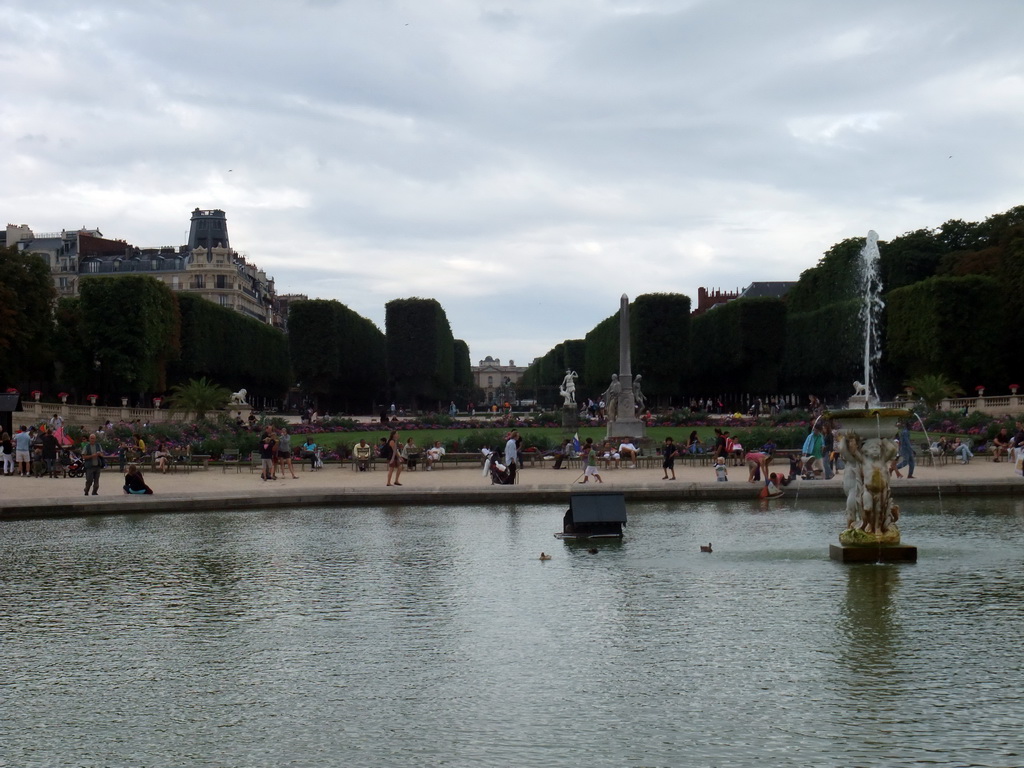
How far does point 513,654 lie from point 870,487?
521 cm

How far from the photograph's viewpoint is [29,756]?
5.91 m

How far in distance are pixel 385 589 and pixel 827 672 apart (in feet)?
14.9

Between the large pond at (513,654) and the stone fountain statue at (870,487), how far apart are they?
28 cm

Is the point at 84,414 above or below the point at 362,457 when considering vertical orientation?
above

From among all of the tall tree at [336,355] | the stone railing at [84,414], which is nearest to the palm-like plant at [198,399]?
the stone railing at [84,414]

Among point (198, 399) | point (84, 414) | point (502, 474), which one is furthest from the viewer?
point (84, 414)

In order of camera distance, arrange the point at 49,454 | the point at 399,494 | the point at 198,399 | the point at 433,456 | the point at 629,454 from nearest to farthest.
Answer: the point at 399,494 < the point at 49,454 < the point at 433,456 < the point at 629,454 < the point at 198,399

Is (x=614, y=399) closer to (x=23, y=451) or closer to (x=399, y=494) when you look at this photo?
(x=23, y=451)

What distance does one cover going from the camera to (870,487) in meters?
11.4

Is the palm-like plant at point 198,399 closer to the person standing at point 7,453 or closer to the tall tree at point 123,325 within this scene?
the person standing at point 7,453

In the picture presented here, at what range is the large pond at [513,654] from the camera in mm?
5934

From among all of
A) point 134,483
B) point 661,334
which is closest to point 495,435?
point 134,483

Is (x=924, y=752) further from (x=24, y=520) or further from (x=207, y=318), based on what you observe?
(x=207, y=318)

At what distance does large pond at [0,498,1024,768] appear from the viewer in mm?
5934
